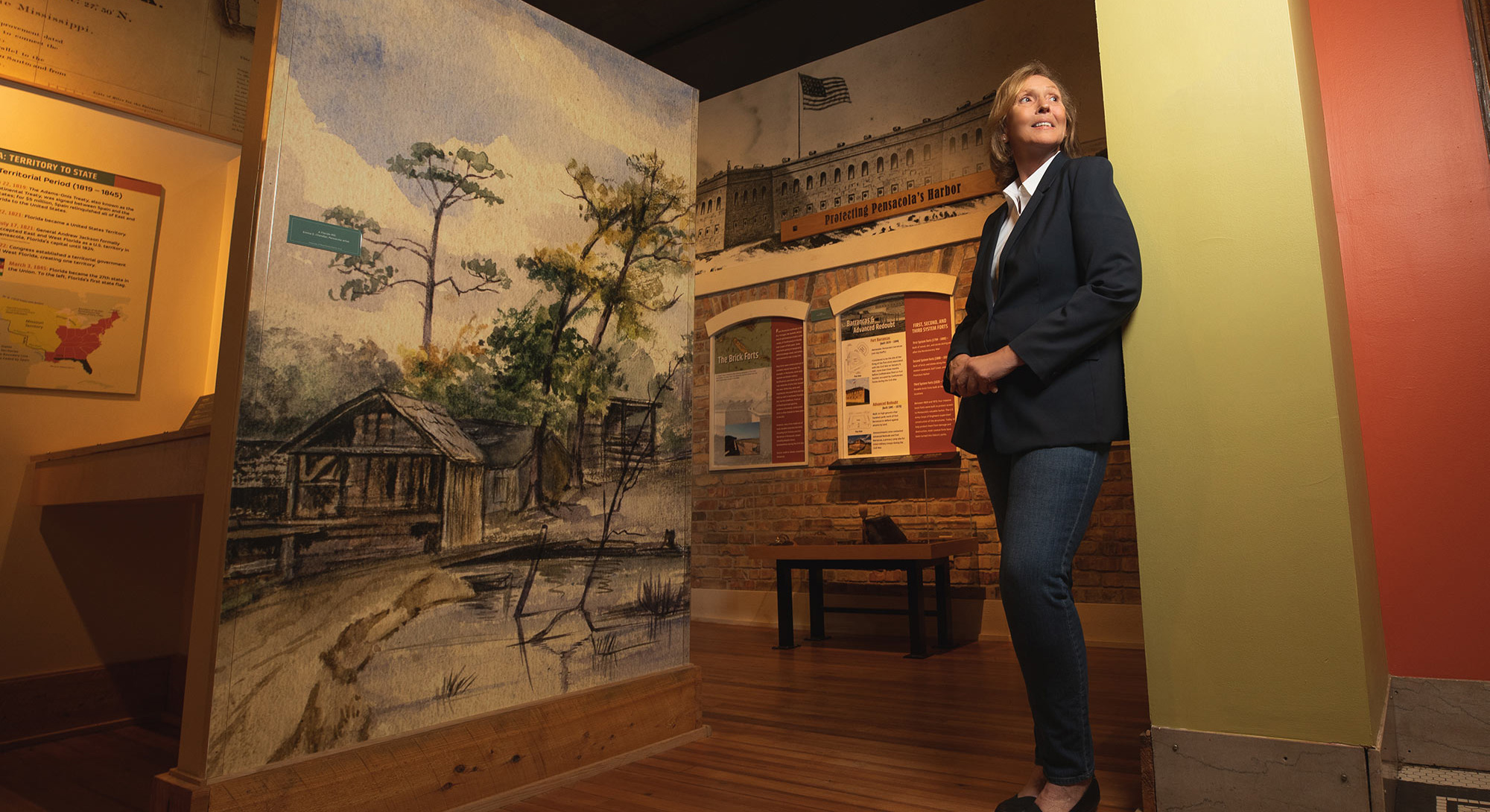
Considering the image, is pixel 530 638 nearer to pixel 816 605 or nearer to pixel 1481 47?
pixel 1481 47

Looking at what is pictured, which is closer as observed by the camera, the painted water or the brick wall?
the painted water

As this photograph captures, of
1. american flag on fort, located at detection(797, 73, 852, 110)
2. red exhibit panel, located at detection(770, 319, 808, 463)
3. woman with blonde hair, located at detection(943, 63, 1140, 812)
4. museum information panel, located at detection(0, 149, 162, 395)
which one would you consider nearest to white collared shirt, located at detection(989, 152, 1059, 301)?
woman with blonde hair, located at detection(943, 63, 1140, 812)

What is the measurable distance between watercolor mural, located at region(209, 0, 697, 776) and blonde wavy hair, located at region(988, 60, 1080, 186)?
3.47 feet

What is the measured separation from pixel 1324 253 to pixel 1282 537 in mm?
588

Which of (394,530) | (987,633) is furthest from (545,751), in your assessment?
(987,633)

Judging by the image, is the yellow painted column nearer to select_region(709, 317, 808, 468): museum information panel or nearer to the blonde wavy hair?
the blonde wavy hair

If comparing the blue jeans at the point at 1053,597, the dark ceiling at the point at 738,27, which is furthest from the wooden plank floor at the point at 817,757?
the dark ceiling at the point at 738,27

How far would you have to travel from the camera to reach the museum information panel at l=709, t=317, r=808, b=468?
5.94 meters

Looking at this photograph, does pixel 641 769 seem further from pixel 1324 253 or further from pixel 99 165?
pixel 99 165

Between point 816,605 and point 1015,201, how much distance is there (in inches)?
148

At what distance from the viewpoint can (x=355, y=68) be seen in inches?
72.2

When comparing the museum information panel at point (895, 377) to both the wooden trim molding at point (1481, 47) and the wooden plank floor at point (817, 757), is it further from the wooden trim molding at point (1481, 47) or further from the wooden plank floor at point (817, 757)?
the wooden trim molding at point (1481, 47)

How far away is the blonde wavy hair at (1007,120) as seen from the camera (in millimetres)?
1863

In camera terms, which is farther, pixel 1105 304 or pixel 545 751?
pixel 545 751
